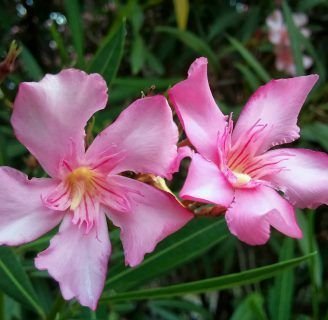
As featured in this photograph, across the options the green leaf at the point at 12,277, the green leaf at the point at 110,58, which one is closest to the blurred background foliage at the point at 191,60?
the green leaf at the point at 110,58

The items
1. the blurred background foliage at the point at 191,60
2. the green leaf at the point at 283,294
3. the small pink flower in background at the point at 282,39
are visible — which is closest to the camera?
the green leaf at the point at 283,294

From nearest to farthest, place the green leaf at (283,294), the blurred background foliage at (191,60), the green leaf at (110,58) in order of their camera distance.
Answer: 1. the green leaf at (110,58)
2. the green leaf at (283,294)
3. the blurred background foliage at (191,60)

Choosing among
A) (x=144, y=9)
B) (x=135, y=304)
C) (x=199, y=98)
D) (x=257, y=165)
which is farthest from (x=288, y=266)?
A: (x=144, y=9)

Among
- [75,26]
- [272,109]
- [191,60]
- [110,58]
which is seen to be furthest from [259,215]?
[191,60]

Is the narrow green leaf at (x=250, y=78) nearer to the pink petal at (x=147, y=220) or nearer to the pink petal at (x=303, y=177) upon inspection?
the pink petal at (x=303, y=177)

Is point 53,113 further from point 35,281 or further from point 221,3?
point 221,3


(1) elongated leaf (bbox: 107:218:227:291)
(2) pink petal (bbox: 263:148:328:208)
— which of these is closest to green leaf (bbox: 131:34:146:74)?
(1) elongated leaf (bbox: 107:218:227:291)

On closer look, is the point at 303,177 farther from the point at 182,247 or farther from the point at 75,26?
the point at 75,26
